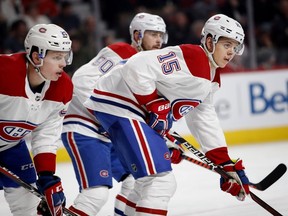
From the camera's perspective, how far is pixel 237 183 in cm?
406

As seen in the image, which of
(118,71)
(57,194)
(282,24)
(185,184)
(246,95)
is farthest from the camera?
(282,24)

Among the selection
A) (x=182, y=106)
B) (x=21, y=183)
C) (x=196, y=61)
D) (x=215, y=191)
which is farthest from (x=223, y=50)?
(x=215, y=191)

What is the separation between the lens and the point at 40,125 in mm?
3984

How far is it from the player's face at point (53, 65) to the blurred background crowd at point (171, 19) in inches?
141

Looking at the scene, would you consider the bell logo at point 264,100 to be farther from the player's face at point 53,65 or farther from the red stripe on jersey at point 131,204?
the player's face at point 53,65

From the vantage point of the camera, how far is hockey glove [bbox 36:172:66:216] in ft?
12.3

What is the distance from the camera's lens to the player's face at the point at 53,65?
3775mm

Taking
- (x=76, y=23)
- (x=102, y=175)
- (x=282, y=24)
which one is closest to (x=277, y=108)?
(x=282, y=24)

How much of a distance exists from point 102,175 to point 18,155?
480 millimetres

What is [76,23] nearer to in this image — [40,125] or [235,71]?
[235,71]

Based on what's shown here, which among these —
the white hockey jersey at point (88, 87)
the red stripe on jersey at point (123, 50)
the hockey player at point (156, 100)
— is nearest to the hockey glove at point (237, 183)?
the hockey player at point (156, 100)

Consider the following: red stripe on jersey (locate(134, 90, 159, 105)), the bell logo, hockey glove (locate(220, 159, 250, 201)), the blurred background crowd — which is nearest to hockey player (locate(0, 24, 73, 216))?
red stripe on jersey (locate(134, 90, 159, 105))

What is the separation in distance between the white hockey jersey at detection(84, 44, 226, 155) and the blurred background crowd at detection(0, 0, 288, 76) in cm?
350

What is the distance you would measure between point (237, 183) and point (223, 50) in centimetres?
74
